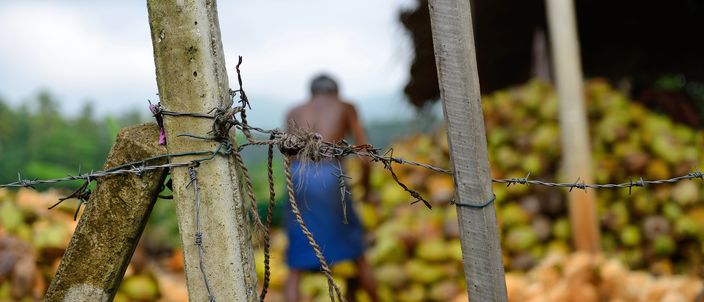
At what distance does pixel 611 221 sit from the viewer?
4770 mm

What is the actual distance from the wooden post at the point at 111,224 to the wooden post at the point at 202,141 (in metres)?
0.09

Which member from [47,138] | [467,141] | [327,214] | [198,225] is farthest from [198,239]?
[47,138]

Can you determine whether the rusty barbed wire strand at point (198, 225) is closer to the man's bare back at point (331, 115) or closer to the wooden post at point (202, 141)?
the wooden post at point (202, 141)

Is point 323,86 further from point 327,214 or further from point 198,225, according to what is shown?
point 198,225

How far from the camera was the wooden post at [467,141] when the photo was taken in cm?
150

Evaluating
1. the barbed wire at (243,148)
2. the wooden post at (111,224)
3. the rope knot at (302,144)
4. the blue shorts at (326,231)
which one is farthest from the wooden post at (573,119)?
the wooden post at (111,224)

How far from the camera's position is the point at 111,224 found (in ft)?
5.32

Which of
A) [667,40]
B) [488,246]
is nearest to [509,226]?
[667,40]

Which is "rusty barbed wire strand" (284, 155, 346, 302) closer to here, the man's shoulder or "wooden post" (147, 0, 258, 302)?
"wooden post" (147, 0, 258, 302)

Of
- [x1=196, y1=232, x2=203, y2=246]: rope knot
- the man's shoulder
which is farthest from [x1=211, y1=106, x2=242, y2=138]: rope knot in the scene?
the man's shoulder

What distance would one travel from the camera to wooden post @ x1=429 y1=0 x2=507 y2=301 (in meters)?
1.50

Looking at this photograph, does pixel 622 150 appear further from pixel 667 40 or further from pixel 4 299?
pixel 4 299

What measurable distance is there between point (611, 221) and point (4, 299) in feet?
12.1

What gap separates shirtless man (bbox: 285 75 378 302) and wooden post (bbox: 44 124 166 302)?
2.32 metres
